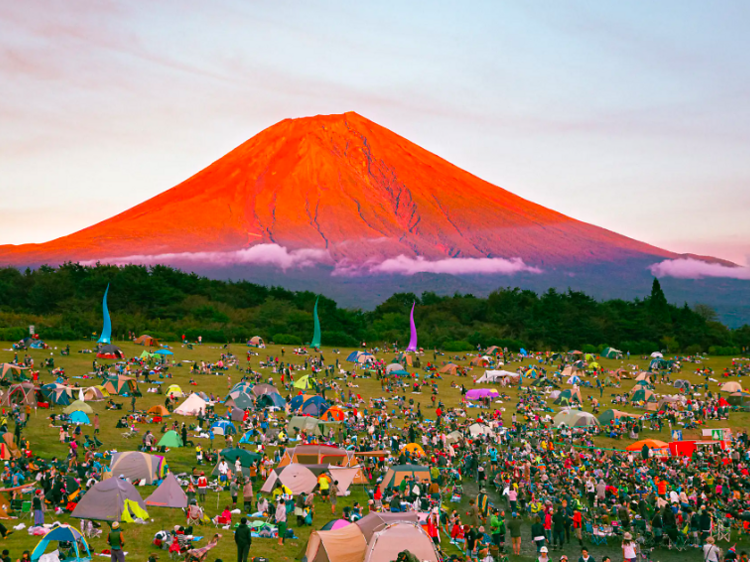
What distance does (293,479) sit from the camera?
21.2m

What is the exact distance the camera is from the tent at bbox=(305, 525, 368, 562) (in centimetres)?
1491

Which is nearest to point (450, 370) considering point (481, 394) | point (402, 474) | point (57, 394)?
point (481, 394)

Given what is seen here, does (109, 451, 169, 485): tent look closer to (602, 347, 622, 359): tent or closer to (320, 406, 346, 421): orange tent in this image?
(320, 406, 346, 421): orange tent

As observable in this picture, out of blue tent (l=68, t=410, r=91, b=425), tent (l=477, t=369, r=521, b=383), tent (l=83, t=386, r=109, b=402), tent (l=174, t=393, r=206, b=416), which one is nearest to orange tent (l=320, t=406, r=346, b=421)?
tent (l=174, t=393, r=206, b=416)

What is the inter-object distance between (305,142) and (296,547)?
181708 millimetres

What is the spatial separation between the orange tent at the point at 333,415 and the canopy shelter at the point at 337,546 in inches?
730

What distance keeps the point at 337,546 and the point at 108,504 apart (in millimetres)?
6539

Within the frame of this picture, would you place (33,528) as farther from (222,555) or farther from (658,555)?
(658,555)

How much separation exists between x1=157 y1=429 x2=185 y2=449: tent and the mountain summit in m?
135

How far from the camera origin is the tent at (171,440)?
91.2ft

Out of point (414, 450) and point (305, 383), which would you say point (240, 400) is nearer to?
point (305, 383)

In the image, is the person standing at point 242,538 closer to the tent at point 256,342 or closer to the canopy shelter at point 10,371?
the canopy shelter at point 10,371

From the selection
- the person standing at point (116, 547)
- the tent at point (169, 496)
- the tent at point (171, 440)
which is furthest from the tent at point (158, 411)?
the person standing at point (116, 547)

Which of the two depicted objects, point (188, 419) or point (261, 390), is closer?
point (188, 419)
